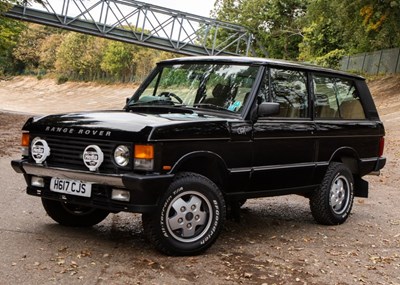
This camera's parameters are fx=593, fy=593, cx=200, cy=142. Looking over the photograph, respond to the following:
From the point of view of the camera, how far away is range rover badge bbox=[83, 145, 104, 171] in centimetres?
518

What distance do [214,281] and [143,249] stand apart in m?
1.06

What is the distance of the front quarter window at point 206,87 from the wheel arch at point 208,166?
654 mm

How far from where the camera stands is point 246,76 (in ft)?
20.4

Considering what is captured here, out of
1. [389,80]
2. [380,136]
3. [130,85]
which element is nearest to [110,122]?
[380,136]

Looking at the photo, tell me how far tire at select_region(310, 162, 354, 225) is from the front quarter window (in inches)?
66.5

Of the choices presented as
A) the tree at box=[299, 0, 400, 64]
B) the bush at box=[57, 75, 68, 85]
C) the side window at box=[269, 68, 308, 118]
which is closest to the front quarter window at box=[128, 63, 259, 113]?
the side window at box=[269, 68, 308, 118]

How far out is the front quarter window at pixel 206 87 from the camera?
6.13 meters

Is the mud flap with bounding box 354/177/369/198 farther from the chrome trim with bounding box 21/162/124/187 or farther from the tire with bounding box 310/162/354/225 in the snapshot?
the chrome trim with bounding box 21/162/124/187

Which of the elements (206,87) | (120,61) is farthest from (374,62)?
(120,61)

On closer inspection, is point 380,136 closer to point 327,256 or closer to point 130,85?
point 327,256

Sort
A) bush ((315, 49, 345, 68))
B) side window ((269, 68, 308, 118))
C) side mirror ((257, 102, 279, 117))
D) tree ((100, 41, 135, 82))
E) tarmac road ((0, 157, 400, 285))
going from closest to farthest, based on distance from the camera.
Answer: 1. tarmac road ((0, 157, 400, 285))
2. side mirror ((257, 102, 279, 117))
3. side window ((269, 68, 308, 118))
4. bush ((315, 49, 345, 68))
5. tree ((100, 41, 135, 82))

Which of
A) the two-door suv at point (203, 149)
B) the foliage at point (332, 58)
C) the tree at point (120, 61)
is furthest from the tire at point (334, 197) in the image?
the tree at point (120, 61)

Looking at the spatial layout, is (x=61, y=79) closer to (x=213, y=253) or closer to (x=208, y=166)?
(x=208, y=166)

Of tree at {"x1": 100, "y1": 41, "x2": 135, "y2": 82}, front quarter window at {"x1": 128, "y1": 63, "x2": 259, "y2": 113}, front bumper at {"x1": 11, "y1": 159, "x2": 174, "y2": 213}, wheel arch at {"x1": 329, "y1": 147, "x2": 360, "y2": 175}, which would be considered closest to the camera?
front bumper at {"x1": 11, "y1": 159, "x2": 174, "y2": 213}
